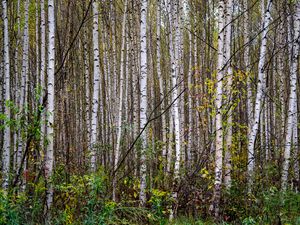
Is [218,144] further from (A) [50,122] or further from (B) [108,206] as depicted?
(A) [50,122]

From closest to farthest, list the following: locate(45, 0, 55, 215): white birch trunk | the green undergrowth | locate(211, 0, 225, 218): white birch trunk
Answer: the green undergrowth, locate(45, 0, 55, 215): white birch trunk, locate(211, 0, 225, 218): white birch trunk

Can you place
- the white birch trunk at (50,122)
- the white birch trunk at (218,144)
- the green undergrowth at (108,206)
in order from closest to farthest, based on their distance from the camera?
the green undergrowth at (108,206) → the white birch trunk at (50,122) → the white birch trunk at (218,144)

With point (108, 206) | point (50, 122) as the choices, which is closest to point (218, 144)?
point (108, 206)

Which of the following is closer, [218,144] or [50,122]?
[50,122]

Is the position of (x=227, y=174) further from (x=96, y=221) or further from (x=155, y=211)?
(x=96, y=221)

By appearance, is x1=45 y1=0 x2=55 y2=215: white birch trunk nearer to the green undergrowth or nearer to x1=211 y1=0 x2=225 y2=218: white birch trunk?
the green undergrowth

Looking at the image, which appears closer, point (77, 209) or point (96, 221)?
point (96, 221)

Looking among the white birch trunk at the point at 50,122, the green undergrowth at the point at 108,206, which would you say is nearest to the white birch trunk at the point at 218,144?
the green undergrowth at the point at 108,206

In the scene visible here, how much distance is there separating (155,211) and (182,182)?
3.47ft

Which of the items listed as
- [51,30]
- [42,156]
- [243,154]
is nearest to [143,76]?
[51,30]

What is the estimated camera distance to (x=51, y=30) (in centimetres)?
623

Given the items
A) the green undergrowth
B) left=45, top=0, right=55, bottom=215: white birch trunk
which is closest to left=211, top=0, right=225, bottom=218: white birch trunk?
the green undergrowth

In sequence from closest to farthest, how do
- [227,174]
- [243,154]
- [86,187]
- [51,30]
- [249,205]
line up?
[86,187]
[51,30]
[249,205]
[227,174]
[243,154]

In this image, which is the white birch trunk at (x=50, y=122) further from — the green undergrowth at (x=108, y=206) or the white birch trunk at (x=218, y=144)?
the white birch trunk at (x=218, y=144)
